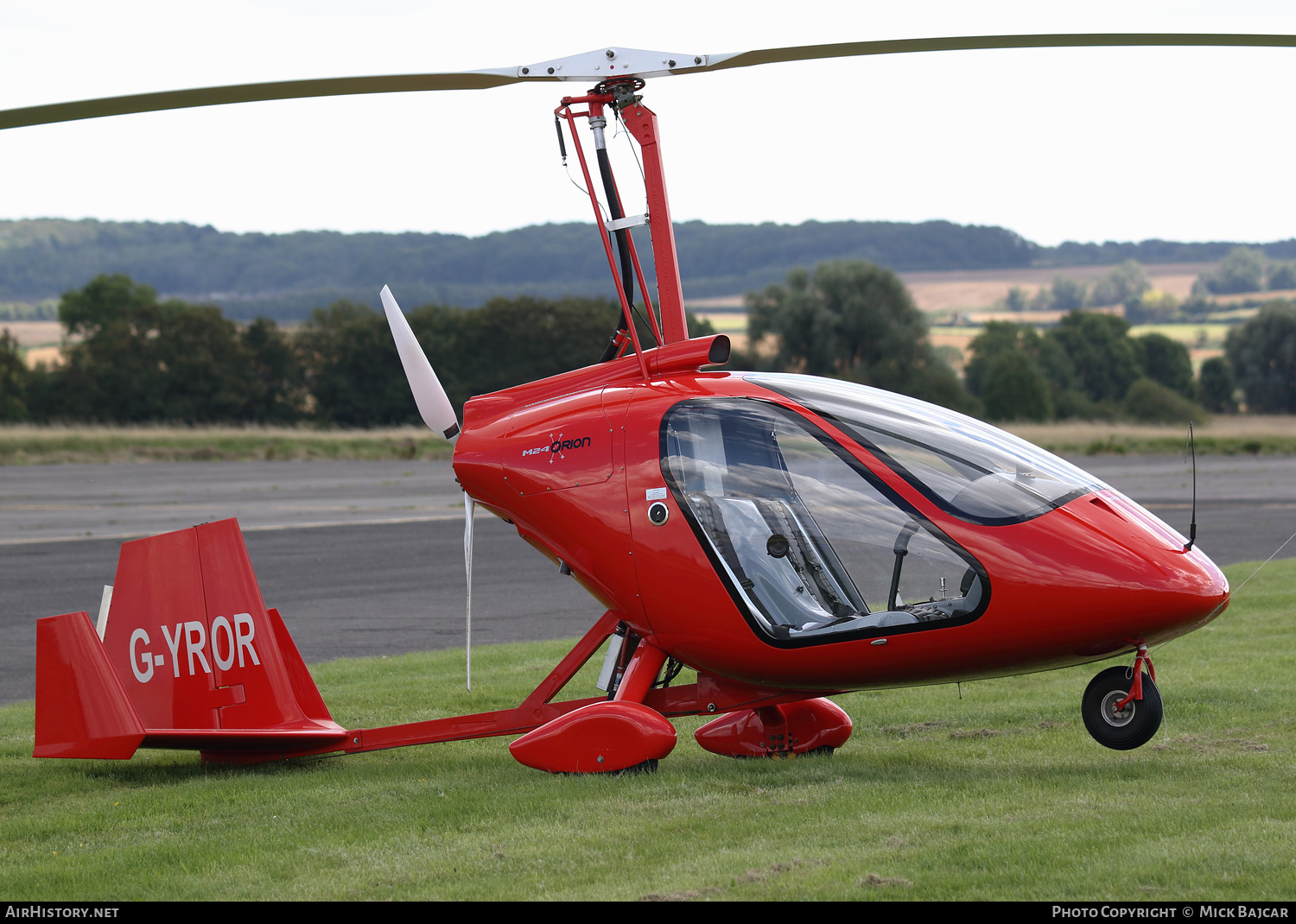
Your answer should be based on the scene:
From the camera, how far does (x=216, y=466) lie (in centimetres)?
4147

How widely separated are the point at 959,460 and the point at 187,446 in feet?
149

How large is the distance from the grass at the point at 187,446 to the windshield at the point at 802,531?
1623 inches

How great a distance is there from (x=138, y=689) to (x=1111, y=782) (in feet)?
17.3

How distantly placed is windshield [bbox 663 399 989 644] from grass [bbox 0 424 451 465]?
135ft

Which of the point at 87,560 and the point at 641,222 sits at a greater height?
the point at 641,222

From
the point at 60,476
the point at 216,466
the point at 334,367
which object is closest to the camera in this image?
the point at 60,476

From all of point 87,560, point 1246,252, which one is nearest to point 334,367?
point 87,560

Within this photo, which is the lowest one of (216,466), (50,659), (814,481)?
(216,466)

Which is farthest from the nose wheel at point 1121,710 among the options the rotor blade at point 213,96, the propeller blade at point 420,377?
the rotor blade at point 213,96

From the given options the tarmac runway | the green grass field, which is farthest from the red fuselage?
the tarmac runway

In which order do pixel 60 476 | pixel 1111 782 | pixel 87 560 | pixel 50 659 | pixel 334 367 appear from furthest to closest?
pixel 334 367, pixel 60 476, pixel 87 560, pixel 50 659, pixel 1111 782

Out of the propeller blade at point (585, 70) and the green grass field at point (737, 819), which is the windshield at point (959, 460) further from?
the propeller blade at point (585, 70)

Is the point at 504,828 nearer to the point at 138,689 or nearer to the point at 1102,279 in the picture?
the point at 138,689

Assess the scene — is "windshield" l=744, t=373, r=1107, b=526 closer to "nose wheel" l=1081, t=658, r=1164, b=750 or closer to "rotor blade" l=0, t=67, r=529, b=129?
"nose wheel" l=1081, t=658, r=1164, b=750
